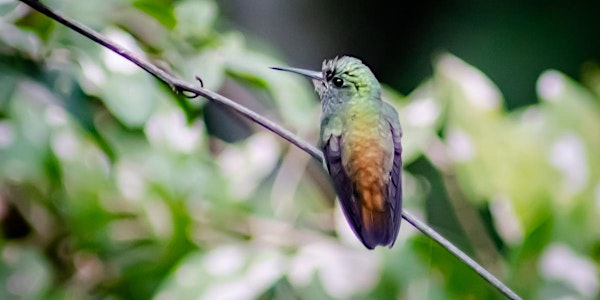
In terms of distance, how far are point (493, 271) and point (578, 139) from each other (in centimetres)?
34

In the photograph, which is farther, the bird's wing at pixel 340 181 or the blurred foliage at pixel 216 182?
the blurred foliage at pixel 216 182

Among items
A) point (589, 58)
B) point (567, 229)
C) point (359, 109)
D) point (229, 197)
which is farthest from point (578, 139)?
point (589, 58)

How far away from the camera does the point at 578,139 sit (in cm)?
227

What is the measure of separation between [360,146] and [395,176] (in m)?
0.06

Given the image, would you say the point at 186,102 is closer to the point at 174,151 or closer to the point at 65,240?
the point at 174,151

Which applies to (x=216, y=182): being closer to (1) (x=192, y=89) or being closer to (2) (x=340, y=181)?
(2) (x=340, y=181)

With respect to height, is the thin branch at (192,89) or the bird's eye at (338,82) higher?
the thin branch at (192,89)

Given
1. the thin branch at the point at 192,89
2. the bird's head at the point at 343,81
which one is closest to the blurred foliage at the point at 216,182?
the bird's head at the point at 343,81

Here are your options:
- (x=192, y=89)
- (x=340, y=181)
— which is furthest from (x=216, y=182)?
(x=192, y=89)

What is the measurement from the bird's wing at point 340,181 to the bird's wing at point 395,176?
0.16 ft

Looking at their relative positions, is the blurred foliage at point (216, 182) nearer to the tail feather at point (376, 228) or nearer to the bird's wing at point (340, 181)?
the bird's wing at point (340, 181)

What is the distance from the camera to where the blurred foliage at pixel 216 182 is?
1.94 m

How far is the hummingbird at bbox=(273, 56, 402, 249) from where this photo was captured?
1.26 metres

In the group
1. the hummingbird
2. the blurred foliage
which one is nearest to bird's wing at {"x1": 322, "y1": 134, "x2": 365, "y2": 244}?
the hummingbird
